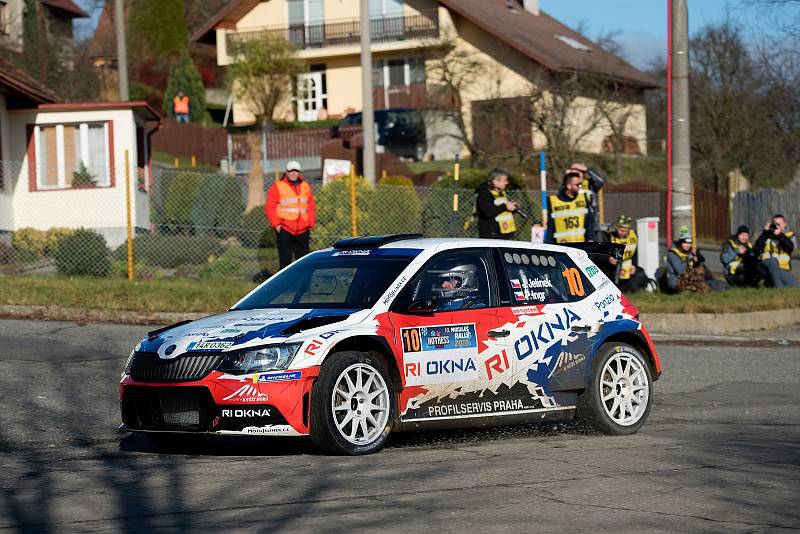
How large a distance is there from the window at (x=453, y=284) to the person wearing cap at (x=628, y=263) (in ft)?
32.6

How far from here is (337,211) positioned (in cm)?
2053

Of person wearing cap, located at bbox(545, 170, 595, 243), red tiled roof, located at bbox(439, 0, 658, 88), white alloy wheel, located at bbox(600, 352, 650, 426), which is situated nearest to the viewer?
white alloy wheel, located at bbox(600, 352, 650, 426)

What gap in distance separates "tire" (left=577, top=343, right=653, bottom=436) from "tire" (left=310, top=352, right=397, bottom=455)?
1803 millimetres

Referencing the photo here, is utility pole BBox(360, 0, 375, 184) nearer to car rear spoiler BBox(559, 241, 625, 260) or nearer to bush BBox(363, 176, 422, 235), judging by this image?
bush BBox(363, 176, 422, 235)

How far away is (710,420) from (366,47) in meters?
14.7

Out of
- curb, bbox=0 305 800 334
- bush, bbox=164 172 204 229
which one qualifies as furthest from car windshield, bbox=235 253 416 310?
bush, bbox=164 172 204 229

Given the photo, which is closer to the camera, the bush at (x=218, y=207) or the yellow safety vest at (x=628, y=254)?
the yellow safety vest at (x=628, y=254)

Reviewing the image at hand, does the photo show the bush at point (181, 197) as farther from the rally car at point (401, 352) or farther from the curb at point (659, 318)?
the rally car at point (401, 352)

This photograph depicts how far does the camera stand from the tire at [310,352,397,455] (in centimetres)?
801

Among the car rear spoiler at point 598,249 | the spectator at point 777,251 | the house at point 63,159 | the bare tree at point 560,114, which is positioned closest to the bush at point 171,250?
the house at point 63,159

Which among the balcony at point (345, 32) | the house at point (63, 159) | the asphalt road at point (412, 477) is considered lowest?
the asphalt road at point (412, 477)

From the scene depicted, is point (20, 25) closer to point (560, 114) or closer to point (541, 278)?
point (560, 114)

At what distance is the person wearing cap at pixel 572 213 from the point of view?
16.1 metres

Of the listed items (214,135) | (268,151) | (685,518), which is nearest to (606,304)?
(685,518)
